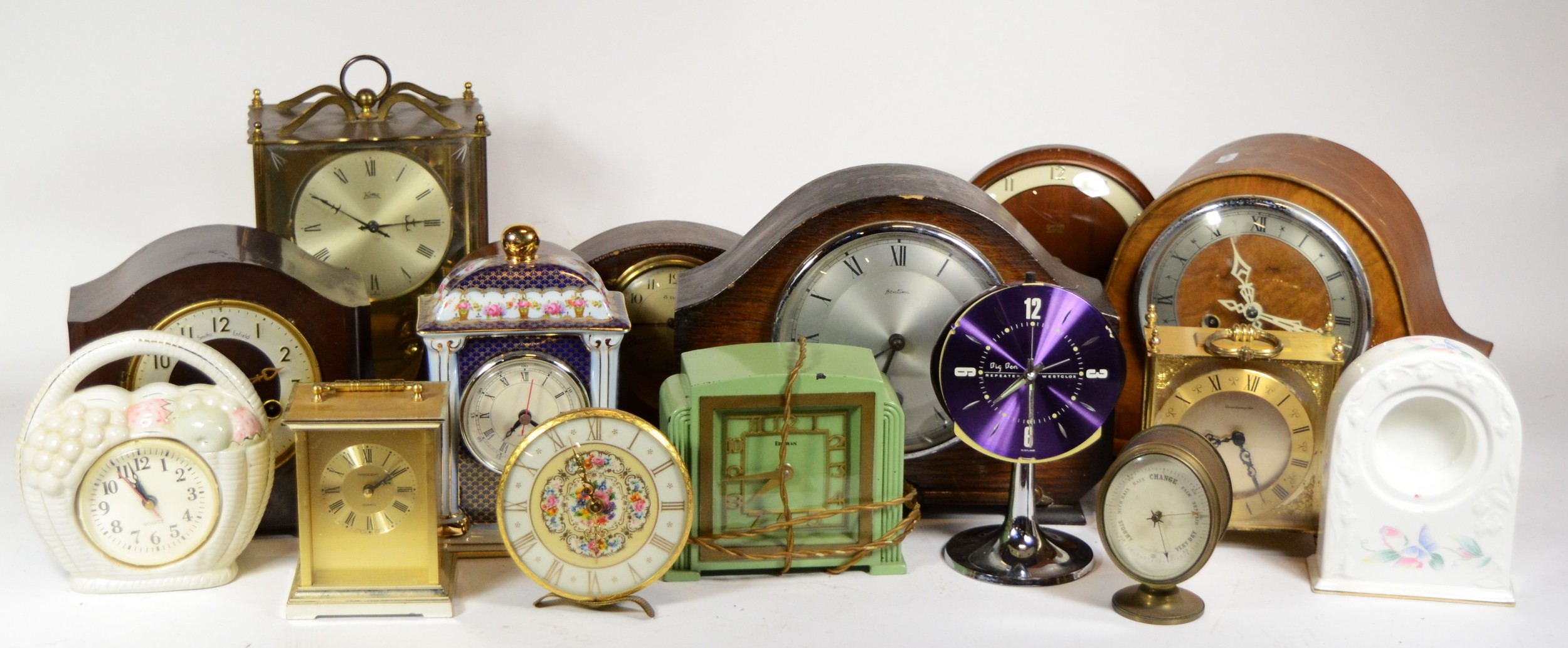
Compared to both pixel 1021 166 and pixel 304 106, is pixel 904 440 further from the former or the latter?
pixel 304 106

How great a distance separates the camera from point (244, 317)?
11.3ft

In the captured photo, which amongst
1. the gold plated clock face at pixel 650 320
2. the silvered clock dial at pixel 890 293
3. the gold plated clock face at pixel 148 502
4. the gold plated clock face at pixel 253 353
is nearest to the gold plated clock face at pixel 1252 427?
the silvered clock dial at pixel 890 293

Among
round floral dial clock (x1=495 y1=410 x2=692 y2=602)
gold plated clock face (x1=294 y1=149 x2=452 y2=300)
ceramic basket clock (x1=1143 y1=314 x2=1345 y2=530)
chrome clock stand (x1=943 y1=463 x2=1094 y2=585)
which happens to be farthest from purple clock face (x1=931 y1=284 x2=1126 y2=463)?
gold plated clock face (x1=294 y1=149 x2=452 y2=300)

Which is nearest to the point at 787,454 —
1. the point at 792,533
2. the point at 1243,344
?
the point at 792,533

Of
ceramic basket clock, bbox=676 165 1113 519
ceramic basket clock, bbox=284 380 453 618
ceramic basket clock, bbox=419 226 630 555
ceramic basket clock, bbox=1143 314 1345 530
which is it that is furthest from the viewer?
ceramic basket clock, bbox=676 165 1113 519

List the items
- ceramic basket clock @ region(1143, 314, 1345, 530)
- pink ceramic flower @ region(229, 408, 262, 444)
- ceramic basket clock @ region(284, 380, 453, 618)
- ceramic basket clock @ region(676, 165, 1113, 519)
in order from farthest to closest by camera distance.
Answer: ceramic basket clock @ region(676, 165, 1113, 519), ceramic basket clock @ region(1143, 314, 1345, 530), pink ceramic flower @ region(229, 408, 262, 444), ceramic basket clock @ region(284, 380, 453, 618)

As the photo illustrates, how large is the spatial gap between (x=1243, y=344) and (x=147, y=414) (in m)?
2.32

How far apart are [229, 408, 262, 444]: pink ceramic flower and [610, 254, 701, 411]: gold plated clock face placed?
3.28ft

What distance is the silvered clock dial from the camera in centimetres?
353

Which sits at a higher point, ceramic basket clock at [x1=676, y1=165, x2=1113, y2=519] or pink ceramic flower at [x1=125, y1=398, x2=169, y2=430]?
ceramic basket clock at [x1=676, y1=165, x2=1113, y2=519]

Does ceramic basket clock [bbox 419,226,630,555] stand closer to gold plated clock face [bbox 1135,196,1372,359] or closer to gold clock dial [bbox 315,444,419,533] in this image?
gold clock dial [bbox 315,444,419,533]

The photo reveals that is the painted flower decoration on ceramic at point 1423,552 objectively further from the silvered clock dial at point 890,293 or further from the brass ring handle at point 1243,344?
the silvered clock dial at point 890,293

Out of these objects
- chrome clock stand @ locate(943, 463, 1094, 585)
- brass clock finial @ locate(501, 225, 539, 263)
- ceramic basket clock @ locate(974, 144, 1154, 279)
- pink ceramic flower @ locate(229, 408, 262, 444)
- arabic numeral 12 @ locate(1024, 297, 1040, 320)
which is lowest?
chrome clock stand @ locate(943, 463, 1094, 585)

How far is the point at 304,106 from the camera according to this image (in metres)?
4.11
